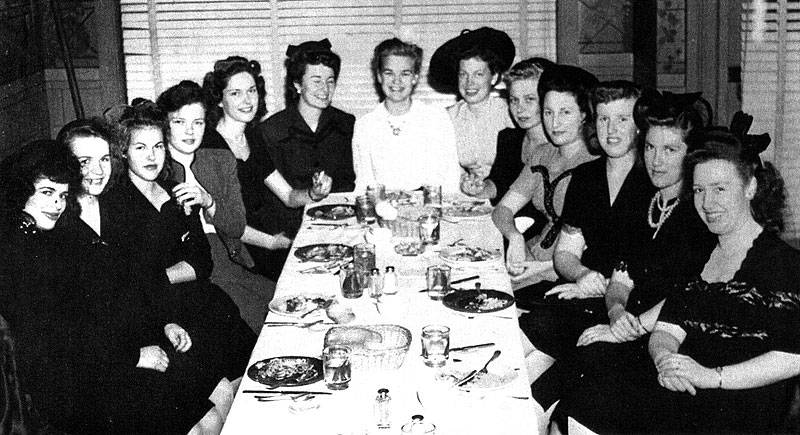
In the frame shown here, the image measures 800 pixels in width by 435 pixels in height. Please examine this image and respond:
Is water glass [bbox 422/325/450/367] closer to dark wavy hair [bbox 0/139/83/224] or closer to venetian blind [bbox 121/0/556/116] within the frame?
dark wavy hair [bbox 0/139/83/224]

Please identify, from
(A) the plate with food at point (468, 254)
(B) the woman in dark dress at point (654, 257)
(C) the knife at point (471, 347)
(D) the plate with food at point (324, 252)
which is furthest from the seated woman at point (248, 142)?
(C) the knife at point (471, 347)

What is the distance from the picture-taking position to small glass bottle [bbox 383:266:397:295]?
3236 mm

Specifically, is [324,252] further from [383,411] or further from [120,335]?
[383,411]

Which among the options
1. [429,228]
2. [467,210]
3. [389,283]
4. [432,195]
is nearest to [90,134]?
[389,283]

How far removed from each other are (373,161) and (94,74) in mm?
2117

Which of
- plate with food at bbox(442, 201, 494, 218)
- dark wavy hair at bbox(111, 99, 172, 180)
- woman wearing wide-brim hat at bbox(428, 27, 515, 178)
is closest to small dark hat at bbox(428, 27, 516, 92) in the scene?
woman wearing wide-brim hat at bbox(428, 27, 515, 178)

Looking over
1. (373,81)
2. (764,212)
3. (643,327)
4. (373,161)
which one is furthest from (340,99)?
Answer: (764,212)

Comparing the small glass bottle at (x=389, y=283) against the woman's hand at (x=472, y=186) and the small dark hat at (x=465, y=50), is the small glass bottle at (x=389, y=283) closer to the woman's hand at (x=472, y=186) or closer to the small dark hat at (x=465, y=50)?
the woman's hand at (x=472, y=186)

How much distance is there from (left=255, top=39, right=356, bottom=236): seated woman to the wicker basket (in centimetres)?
231

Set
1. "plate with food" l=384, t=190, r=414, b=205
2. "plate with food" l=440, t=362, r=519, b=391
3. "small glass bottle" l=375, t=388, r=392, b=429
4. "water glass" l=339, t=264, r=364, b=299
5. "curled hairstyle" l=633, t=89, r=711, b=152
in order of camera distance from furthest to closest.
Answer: "plate with food" l=384, t=190, r=414, b=205, "curled hairstyle" l=633, t=89, r=711, b=152, "water glass" l=339, t=264, r=364, b=299, "plate with food" l=440, t=362, r=519, b=391, "small glass bottle" l=375, t=388, r=392, b=429

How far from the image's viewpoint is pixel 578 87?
436 cm

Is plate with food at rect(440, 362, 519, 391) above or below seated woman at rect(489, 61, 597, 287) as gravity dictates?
below

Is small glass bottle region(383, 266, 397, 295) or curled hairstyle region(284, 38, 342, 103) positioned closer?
small glass bottle region(383, 266, 397, 295)

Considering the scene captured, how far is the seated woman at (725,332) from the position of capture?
2.73 meters
